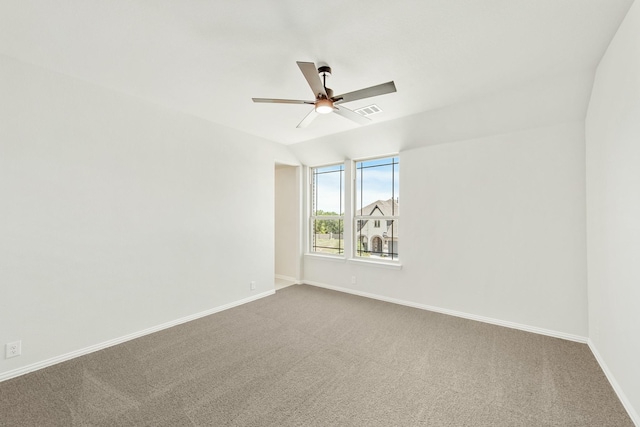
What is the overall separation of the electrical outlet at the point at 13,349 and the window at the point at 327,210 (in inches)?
156

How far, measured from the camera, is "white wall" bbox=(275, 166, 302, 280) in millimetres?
5438

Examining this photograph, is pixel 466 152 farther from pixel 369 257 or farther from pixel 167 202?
pixel 167 202

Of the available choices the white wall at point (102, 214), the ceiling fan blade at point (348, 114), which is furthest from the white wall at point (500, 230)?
the white wall at point (102, 214)

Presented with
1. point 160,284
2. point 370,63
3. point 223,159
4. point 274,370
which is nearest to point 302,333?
point 274,370

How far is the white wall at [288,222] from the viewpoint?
544 cm

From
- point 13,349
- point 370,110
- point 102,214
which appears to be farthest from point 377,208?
point 13,349

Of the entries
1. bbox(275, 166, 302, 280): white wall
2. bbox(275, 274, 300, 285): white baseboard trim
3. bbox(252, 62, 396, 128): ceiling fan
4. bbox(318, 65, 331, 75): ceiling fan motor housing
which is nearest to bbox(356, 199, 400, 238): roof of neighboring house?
bbox(275, 166, 302, 280): white wall

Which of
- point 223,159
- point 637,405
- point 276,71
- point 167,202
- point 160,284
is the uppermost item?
point 276,71

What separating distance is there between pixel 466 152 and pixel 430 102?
0.96m

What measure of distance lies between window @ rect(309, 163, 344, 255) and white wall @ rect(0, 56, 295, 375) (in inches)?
68.7

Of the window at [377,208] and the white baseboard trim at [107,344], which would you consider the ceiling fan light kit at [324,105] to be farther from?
the white baseboard trim at [107,344]

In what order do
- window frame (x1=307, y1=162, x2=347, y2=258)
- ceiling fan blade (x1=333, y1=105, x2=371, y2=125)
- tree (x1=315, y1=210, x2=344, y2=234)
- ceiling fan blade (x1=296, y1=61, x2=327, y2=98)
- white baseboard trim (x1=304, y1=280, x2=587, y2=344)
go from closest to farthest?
ceiling fan blade (x1=296, y1=61, x2=327, y2=98)
ceiling fan blade (x1=333, y1=105, x2=371, y2=125)
white baseboard trim (x1=304, y1=280, x2=587, y2=344)
window frame (x1=307, y1=162, x2=347, y2=258)
tree (x1=315, y1=210, x2=344, y2=234)

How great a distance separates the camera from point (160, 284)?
3.27m

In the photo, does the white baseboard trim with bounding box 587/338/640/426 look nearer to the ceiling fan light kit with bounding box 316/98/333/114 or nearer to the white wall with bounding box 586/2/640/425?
the white wall with bounding box 586/2/640/425
